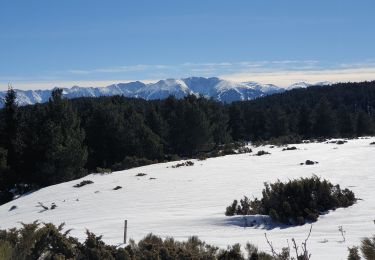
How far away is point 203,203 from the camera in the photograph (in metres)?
14.2

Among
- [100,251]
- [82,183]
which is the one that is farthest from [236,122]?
[100,251]

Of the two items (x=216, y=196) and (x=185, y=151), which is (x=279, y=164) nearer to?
(x=216, y=196)

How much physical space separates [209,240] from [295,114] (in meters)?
59.8

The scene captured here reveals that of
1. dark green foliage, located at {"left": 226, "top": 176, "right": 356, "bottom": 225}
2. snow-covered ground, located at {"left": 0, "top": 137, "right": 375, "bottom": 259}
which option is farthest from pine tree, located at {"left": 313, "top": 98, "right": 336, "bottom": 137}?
dark green foliage, located at {"left": 226, "top": 176, "right": 356, "bottom": 225}

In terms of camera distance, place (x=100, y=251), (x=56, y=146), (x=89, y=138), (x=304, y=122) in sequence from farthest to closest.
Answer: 1. (x=304, y=122)
2. (x=89, y=138)
3. (x=56, y=146)
4. (x=100, y=251)

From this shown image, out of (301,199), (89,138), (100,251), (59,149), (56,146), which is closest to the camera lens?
(100,251)

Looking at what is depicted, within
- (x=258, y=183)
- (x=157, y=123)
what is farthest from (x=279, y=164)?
(x=157, y=123)

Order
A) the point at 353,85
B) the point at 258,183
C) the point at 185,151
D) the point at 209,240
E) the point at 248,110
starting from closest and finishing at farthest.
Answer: the point at 209,240 → the point at 258,183 → the point at 185,151 → the point at 248,110 → the point at 353,85

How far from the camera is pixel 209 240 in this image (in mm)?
8812

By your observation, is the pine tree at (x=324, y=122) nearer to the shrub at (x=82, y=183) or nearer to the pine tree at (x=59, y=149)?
the pine tree at (x=59, y=149)

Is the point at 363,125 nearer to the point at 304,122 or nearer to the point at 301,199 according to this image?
the point at 304,122

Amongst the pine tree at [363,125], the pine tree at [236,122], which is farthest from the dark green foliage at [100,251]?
the pine tree at [363,125]

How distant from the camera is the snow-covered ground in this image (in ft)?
29.7

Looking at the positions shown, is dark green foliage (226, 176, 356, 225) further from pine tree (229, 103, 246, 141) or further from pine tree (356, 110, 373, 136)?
pine tree (356, 110, 373, 136)
